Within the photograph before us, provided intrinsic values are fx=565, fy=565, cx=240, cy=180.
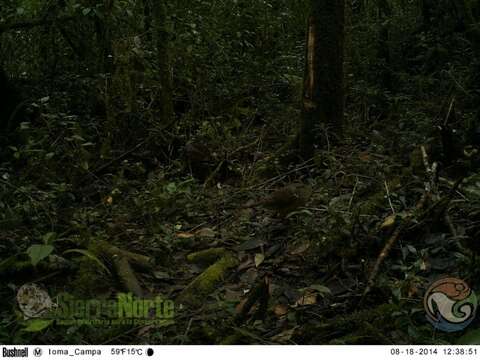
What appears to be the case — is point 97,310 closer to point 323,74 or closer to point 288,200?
point 288,200

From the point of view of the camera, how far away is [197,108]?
6.72m

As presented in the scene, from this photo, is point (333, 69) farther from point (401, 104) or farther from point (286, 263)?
point (286, 263)

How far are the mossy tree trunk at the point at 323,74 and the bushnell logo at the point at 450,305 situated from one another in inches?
101

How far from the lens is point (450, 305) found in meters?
2.39

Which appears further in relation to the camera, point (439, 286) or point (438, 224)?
point (438, 224)

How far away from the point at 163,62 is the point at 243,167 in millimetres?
1860

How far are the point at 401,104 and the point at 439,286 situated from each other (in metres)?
3.96

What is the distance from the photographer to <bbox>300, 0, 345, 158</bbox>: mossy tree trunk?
4.96m

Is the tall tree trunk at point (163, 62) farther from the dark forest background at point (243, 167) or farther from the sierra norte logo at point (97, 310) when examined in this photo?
the sierra norte logo at point (97, 310)

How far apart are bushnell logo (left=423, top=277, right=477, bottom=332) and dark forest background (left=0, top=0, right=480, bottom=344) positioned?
0.06 metres

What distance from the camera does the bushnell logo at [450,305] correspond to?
7.65ft

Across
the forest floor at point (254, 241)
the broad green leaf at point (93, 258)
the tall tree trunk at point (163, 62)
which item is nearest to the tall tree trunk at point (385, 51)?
the forest floor at point (254, 241)

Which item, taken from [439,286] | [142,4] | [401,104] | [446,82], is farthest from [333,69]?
[142,4]

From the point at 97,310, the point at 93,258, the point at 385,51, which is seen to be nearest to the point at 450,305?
the point at 97,310
